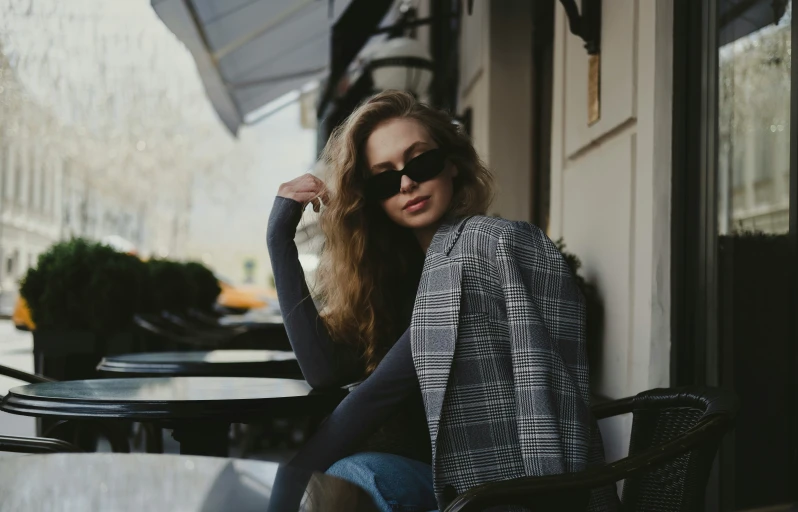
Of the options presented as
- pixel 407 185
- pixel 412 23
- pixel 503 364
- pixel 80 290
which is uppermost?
pixel 412 23

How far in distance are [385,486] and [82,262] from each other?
394 cm

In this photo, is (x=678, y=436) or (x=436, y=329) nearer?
(x=678, y=436)

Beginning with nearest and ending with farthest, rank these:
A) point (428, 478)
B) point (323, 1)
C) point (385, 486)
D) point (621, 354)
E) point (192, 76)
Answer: point (385, 486)
point (428, 478)
point (621, 354)
point (323, 1)
point (192, 76)

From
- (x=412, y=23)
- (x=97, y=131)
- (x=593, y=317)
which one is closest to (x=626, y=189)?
(x=593, y=317)

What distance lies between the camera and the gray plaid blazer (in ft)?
4.95

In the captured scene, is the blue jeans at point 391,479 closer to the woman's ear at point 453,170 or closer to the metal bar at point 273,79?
the woman's ear at point 453,170

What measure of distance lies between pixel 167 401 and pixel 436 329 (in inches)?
25.6

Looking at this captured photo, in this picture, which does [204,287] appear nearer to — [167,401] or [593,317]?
[593,317]

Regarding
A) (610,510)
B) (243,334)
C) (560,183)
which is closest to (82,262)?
(243,334)

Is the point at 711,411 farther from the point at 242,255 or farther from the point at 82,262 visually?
the point at 242,255

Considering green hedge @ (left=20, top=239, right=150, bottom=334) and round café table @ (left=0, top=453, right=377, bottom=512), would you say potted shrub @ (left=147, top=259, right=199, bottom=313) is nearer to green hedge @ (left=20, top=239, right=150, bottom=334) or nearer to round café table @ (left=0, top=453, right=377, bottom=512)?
green hedge @ (left=20, top=239, right=150, bottom=334)

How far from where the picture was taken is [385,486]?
5.14ft

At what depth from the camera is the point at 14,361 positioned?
8.69m

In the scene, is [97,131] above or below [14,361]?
above
